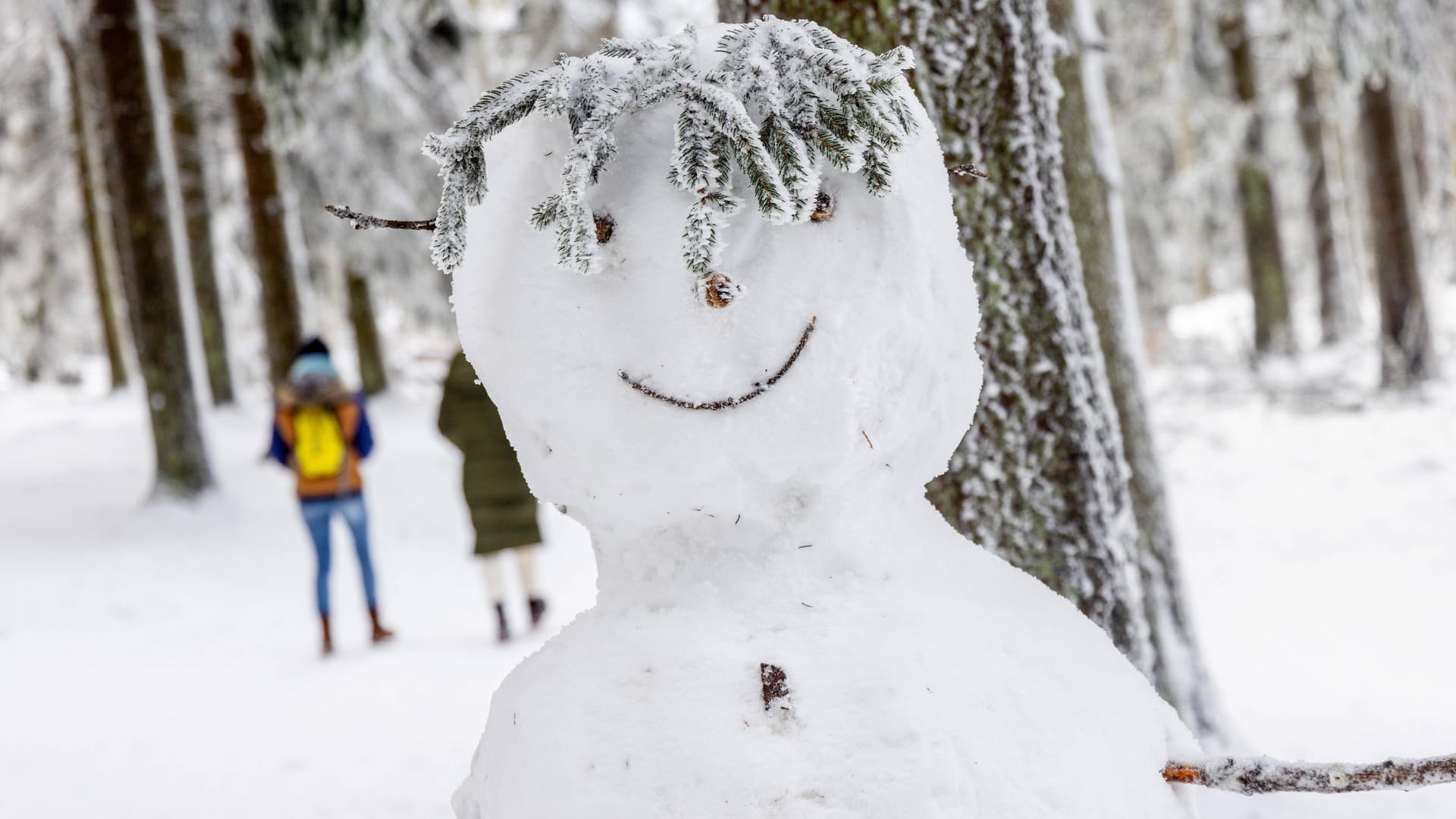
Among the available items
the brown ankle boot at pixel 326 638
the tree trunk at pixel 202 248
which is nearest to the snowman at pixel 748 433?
the brown ankle boot at pixel 326 638

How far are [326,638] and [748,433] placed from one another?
4.72 metres

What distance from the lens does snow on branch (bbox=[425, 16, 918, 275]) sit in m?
1.28

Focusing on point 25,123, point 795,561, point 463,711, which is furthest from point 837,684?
point 25,123

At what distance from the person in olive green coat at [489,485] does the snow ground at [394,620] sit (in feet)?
1.54

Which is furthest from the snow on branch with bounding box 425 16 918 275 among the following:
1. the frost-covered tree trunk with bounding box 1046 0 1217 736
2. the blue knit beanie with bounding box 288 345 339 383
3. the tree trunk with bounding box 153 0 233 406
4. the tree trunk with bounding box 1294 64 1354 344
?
the tree trunk with bounding box 1294 64 1354 344

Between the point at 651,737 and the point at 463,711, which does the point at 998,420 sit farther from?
the point at 463,711

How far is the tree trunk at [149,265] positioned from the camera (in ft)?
25.9

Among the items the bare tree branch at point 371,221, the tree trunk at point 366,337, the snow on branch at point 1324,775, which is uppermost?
the tree trunk at point 366,337

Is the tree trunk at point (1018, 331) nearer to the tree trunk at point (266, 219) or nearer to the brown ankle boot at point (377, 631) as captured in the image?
the brown ankle boot at point (377, 631)

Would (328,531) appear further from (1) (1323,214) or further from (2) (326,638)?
(1) (1323,214)

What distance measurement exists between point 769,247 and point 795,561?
17.7 inches

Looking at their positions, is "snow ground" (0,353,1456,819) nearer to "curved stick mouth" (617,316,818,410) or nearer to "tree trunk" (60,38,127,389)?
"curved stick mouth" (617,316,818,410)

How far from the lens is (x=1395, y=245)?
9289 mm

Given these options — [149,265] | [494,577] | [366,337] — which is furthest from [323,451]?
[366,337]
